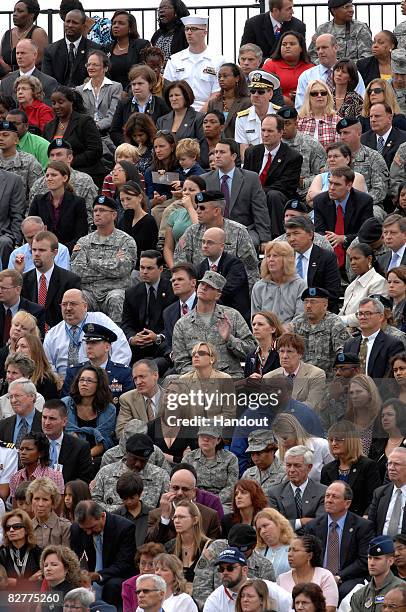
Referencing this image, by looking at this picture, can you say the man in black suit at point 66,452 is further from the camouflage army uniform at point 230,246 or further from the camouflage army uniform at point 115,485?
the camouflage army uniform at point 230,246

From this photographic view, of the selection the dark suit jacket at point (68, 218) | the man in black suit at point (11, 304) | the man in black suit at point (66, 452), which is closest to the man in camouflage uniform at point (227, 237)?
the dark suit jacket at point (68, 218)

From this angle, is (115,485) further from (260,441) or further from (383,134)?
(383,134)

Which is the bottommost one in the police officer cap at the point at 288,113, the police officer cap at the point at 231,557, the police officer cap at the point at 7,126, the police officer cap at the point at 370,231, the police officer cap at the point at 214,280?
the police officer cap at the point at 231,557

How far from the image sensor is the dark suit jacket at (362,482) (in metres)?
17.3

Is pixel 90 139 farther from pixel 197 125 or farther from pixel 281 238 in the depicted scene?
pixel 281 238

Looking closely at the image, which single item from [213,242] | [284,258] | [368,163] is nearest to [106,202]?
[213,242]

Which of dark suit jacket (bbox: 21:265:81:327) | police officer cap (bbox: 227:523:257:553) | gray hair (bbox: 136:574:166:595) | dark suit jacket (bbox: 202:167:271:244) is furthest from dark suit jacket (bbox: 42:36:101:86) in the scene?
gray hair (bbox: 136:574:166:595)

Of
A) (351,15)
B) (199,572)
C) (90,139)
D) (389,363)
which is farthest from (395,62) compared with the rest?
(199,572)

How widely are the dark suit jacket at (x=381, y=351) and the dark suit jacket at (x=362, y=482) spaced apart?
4.03 ft

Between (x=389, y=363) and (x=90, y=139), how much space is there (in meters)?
6.44

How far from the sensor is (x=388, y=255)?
2042 cm

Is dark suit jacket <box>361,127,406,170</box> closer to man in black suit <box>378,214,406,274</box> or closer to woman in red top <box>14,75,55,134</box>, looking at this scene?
man in black suit <box>378,214,406,274</box>

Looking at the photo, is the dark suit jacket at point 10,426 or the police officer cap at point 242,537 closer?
the police officer cap at point 242,537

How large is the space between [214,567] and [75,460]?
77.7 inches
